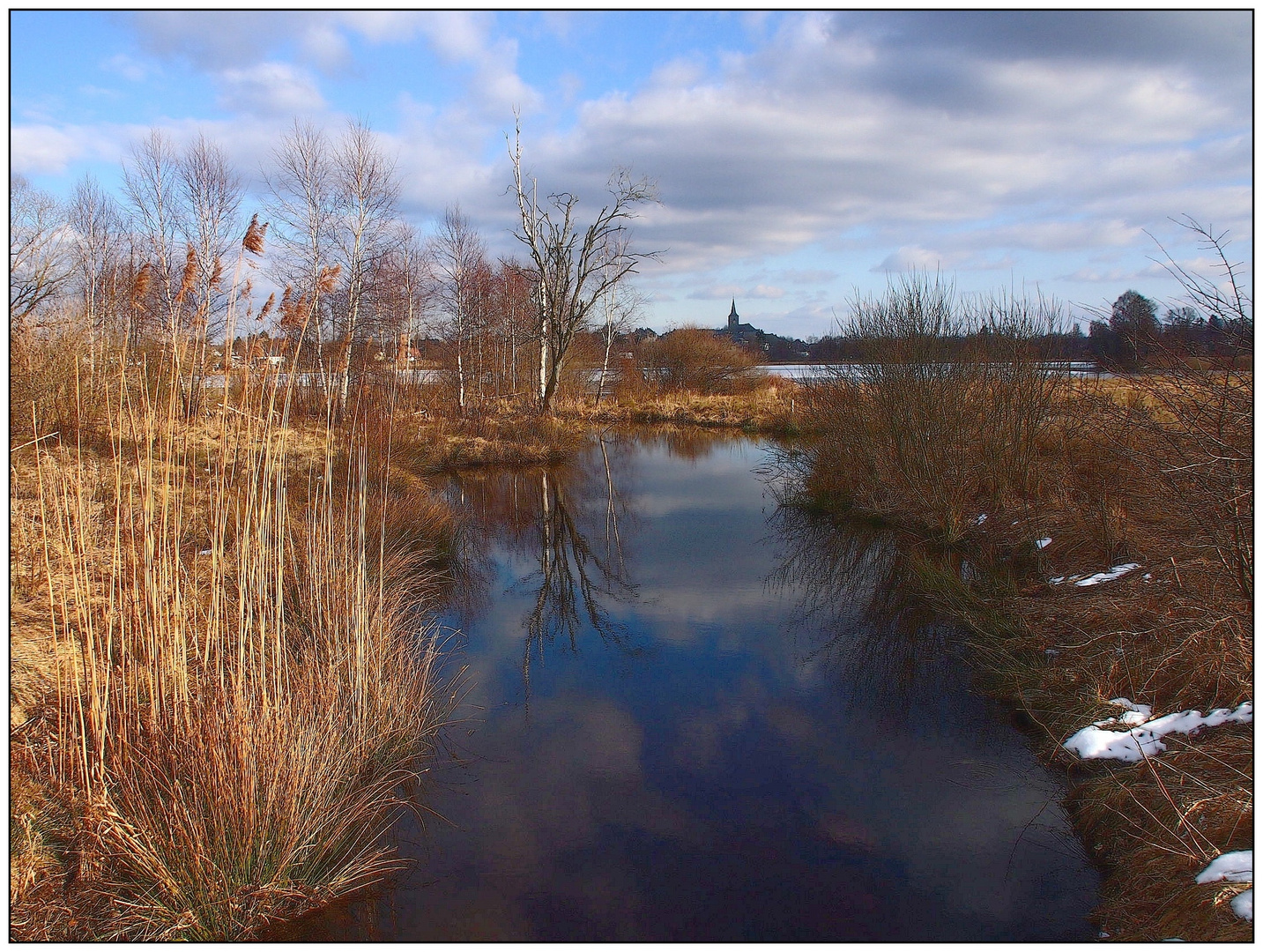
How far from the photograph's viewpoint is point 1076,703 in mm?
4902

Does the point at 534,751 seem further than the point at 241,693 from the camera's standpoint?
Yes

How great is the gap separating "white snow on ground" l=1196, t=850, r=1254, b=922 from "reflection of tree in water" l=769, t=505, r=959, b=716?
2422 mm

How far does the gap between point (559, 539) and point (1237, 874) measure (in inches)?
330

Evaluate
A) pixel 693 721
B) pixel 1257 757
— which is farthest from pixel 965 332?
pixel 1257 757

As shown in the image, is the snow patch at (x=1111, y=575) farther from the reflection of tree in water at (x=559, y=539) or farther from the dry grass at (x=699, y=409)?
the dry grass at (x=699, y=409)

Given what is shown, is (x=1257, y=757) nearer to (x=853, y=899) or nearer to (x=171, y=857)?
(x=853, y=899)

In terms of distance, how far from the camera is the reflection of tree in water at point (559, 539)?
7.30 m

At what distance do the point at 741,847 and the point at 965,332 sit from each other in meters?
8.37

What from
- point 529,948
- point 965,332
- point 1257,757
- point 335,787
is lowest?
point 529,948

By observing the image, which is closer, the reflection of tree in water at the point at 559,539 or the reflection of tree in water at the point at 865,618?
the reflection of tree in water at the point at 865,618

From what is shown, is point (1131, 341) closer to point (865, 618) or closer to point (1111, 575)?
point (1111, 575)

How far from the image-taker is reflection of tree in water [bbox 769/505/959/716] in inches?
233

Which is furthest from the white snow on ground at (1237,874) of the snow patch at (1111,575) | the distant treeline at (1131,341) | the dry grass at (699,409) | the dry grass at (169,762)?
the dry grass at (699,409)

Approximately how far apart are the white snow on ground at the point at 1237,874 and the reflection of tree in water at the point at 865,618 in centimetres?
242
